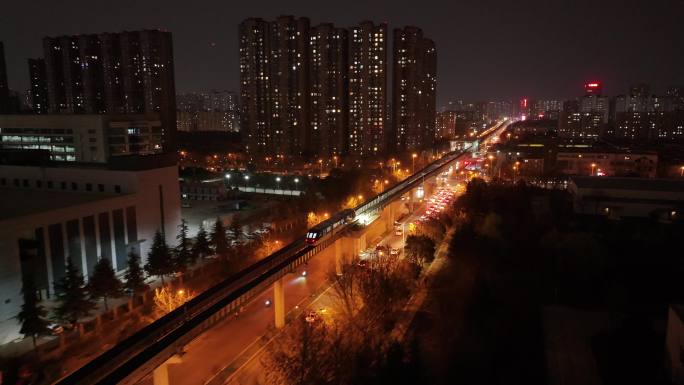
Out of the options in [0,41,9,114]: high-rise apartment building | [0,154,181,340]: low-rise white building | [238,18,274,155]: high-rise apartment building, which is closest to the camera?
[0,154,181,340]: low-rise white building

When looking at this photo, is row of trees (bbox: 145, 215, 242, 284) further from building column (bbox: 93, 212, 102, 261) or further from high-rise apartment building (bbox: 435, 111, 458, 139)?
high-rise apartment building (bbox: 435, 111, 458, 139)

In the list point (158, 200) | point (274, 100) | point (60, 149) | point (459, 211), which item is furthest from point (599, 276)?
point (274, 100)

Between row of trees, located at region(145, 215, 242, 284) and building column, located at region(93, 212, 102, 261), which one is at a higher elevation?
building column, located at region(93, 212, 102, 261)

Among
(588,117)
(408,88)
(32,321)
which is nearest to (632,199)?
(32,321)

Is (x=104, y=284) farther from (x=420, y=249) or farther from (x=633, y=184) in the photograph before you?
(x=633, y=184)

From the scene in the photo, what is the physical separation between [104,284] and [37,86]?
32.7m

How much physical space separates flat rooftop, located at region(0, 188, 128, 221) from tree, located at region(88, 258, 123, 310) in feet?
6.13

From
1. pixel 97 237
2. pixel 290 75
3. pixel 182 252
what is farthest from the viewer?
pixel 290 75

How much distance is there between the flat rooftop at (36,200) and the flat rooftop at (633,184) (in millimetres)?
15739

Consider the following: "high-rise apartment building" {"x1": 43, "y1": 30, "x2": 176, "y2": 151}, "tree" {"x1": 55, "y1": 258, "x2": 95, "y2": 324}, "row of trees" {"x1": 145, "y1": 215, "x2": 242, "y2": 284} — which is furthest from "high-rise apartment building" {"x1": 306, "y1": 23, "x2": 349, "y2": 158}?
"tree" {"x1": 55, "y1": 258, "x2": 95, "y2": 324}

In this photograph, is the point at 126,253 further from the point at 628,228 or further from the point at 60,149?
the point at 628,228

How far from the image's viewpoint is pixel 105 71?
3125 centimetres

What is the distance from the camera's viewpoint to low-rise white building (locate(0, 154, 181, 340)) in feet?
31.2

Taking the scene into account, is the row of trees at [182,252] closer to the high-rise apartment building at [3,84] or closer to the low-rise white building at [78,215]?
the low-rise white building at [78,215]
